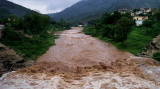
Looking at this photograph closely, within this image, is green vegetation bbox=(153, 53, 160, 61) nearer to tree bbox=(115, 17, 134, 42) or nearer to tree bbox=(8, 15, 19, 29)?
tree bbox=(115, 17, 134, 42)

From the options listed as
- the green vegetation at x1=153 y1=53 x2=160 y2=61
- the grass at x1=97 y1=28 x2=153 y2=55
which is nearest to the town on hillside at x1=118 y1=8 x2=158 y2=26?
the grass at x1=97 y1=28 x2=153 y2=55

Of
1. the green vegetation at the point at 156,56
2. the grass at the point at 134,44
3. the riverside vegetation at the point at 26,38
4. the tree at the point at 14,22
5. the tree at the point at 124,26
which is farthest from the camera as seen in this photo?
the tree at the point at 14,22

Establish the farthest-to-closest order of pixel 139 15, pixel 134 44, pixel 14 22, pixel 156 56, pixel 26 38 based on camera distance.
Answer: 1. pixel 139 15
2. pixel 14 22
3. pixel 134 44
4. pixel 26 38
5. pixel 156 56

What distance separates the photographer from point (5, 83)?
24.4 feet

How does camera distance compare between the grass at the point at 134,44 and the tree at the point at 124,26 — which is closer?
the grass at the point at 134,44

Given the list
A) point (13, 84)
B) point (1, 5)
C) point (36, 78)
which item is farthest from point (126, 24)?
point (1, 5)

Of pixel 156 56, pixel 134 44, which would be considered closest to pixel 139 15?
pixel 134 44

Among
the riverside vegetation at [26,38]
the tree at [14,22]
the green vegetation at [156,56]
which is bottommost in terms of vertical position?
the green vegetation at [156,56]

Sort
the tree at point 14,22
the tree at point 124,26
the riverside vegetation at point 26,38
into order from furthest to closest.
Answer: the tree at point 14,22, the tree at point 124,26, the riverside vegetation at point 26,38

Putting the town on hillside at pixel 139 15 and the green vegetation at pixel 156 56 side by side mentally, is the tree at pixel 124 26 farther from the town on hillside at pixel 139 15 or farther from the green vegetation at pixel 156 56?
the town on hillside at pixel 139 15

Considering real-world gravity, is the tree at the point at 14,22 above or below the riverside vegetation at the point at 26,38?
above

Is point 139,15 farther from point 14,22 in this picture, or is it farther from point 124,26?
point 14,22

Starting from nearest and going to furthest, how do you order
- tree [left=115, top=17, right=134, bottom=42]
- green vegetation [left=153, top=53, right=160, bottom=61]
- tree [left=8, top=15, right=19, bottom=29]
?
1. green vegetation [left=153, top=53, right=160, bottom=61]
2. tree [left=115, top=17, right=134, bottom=42]
3. tree [left=8, top=15, right=19, bottom=29]

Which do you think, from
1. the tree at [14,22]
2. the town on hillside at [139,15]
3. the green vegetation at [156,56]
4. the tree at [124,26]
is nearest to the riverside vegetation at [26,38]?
the tree at [14,22]
